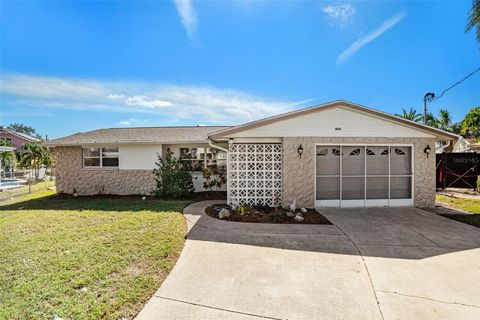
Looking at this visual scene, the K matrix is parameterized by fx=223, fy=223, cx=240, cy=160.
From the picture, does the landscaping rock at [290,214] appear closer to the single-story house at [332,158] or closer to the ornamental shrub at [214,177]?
the single-story house at [332,158]

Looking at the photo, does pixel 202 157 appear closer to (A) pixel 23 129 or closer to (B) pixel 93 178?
(B) pixel 93 178

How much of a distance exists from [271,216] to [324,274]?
12.1 ft

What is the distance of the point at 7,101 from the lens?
990cm

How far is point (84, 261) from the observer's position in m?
4.36

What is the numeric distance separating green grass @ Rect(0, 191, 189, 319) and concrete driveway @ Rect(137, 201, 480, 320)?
0.43m

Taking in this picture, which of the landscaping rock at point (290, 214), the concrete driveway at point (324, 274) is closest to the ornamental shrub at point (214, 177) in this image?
the landscaping rock at point (290, 214)

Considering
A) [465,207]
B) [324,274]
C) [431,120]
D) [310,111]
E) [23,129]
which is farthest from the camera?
[23,129]

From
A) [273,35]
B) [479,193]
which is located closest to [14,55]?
[273,35]

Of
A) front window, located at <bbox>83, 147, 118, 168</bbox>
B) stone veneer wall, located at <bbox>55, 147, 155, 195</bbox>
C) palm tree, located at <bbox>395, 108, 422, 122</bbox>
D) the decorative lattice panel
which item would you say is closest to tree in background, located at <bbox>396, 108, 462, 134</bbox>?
palm tree, located at <bbox>395, 108, 422, 122</bbox>

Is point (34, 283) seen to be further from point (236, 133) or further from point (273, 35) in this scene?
point (273, 35)

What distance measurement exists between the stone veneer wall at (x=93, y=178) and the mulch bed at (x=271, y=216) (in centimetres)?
536

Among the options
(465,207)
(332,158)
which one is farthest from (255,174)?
(465,207)

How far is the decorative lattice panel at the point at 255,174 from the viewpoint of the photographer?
907 centimetres

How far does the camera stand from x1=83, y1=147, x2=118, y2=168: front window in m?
12.3
